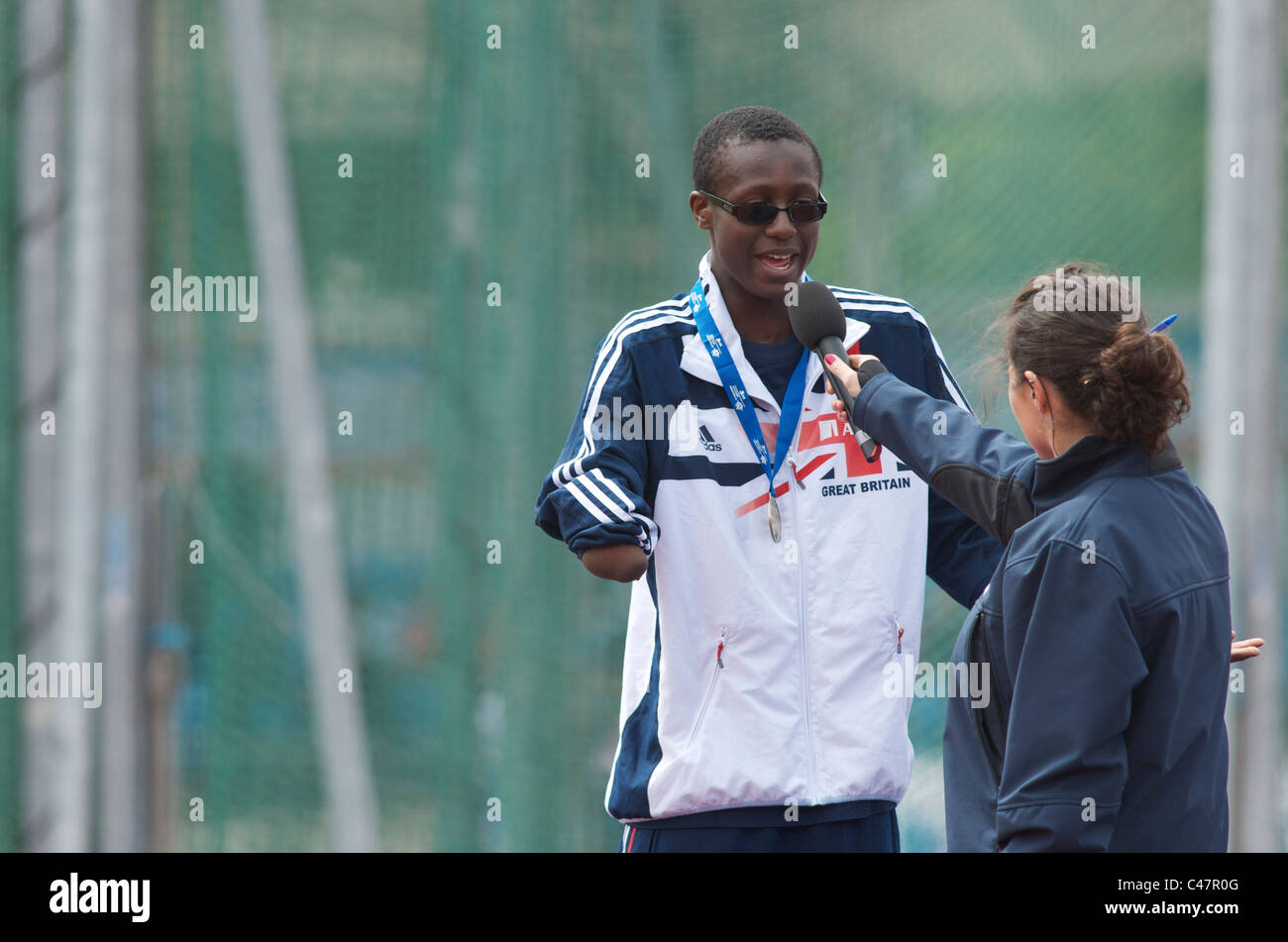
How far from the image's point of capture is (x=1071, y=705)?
174 centimetres

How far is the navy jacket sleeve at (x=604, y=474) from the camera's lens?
2.11 metres

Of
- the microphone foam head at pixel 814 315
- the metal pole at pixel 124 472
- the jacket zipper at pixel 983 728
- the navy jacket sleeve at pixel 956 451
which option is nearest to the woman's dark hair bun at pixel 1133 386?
the navy jacket sleeve at pixel 956 451

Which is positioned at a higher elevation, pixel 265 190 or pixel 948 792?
pixel 265 190

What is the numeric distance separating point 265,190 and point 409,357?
0.69 meters

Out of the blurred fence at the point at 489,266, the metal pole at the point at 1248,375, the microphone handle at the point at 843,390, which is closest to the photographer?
the microphone handle at the point at 843,390

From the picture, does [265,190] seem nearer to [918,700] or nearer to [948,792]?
[918,700]

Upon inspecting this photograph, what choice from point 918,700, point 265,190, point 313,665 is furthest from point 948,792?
point 265,190

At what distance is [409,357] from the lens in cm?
471

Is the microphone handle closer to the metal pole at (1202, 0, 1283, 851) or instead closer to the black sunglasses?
the black sunglasses

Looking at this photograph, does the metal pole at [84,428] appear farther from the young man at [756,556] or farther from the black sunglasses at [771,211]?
the black sunglasses at [771,211]

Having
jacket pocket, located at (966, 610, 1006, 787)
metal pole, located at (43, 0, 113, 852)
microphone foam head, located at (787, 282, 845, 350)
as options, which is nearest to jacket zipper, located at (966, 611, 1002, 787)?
jacket pocket, located at (966, 610, 1006, 787)
